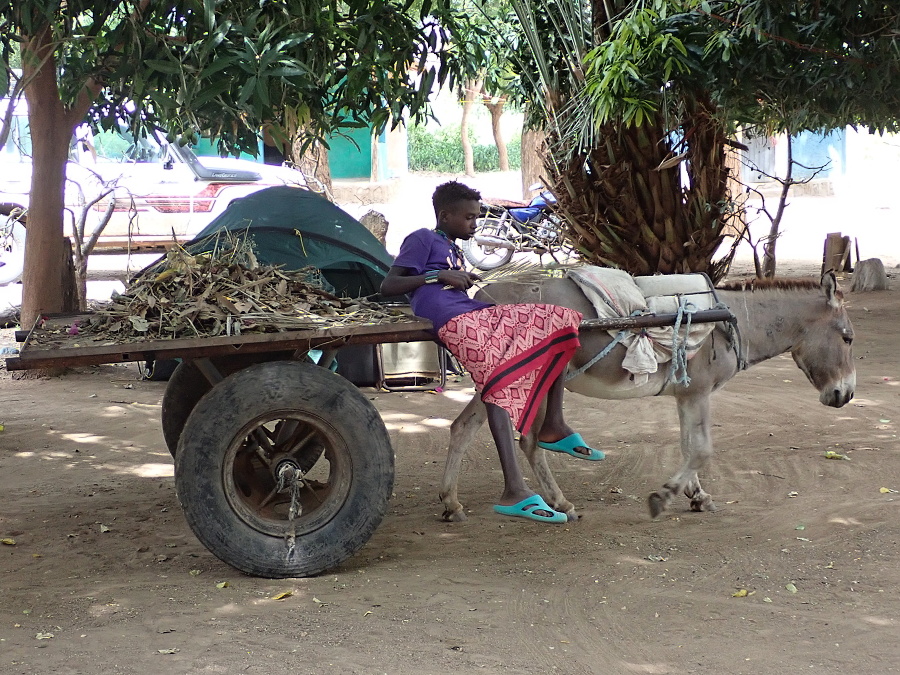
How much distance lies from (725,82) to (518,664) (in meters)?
5.65

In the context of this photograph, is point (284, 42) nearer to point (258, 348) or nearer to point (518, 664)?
point (258, 348)

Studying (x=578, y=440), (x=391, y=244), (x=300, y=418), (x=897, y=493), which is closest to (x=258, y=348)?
(x=300, y=418)

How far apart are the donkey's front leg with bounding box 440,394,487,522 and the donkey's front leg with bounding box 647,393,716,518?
1019mm

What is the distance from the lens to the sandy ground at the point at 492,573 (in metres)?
3.44

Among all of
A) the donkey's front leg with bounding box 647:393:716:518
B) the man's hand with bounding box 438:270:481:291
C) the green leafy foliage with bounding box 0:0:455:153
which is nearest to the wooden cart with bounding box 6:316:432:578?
the man's hand with bounding box 438:270:481:291

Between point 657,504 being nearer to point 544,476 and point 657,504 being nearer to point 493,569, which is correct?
point 544,476

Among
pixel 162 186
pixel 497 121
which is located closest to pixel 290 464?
pixel 162 186

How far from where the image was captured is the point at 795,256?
665 inches

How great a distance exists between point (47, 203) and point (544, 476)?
527 cm

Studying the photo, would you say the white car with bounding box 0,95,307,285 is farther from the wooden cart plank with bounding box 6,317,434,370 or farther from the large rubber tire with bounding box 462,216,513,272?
the wooden cart plank with bounding box 6,317,434,370

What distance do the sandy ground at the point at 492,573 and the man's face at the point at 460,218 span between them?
1591 mm

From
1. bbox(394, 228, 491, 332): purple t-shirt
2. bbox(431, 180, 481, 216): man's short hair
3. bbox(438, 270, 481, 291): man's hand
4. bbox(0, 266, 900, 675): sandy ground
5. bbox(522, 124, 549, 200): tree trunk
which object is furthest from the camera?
bbox(522, 124, 549, 200): tree trunk

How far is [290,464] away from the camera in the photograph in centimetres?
428

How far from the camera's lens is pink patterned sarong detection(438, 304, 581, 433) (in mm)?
4461
